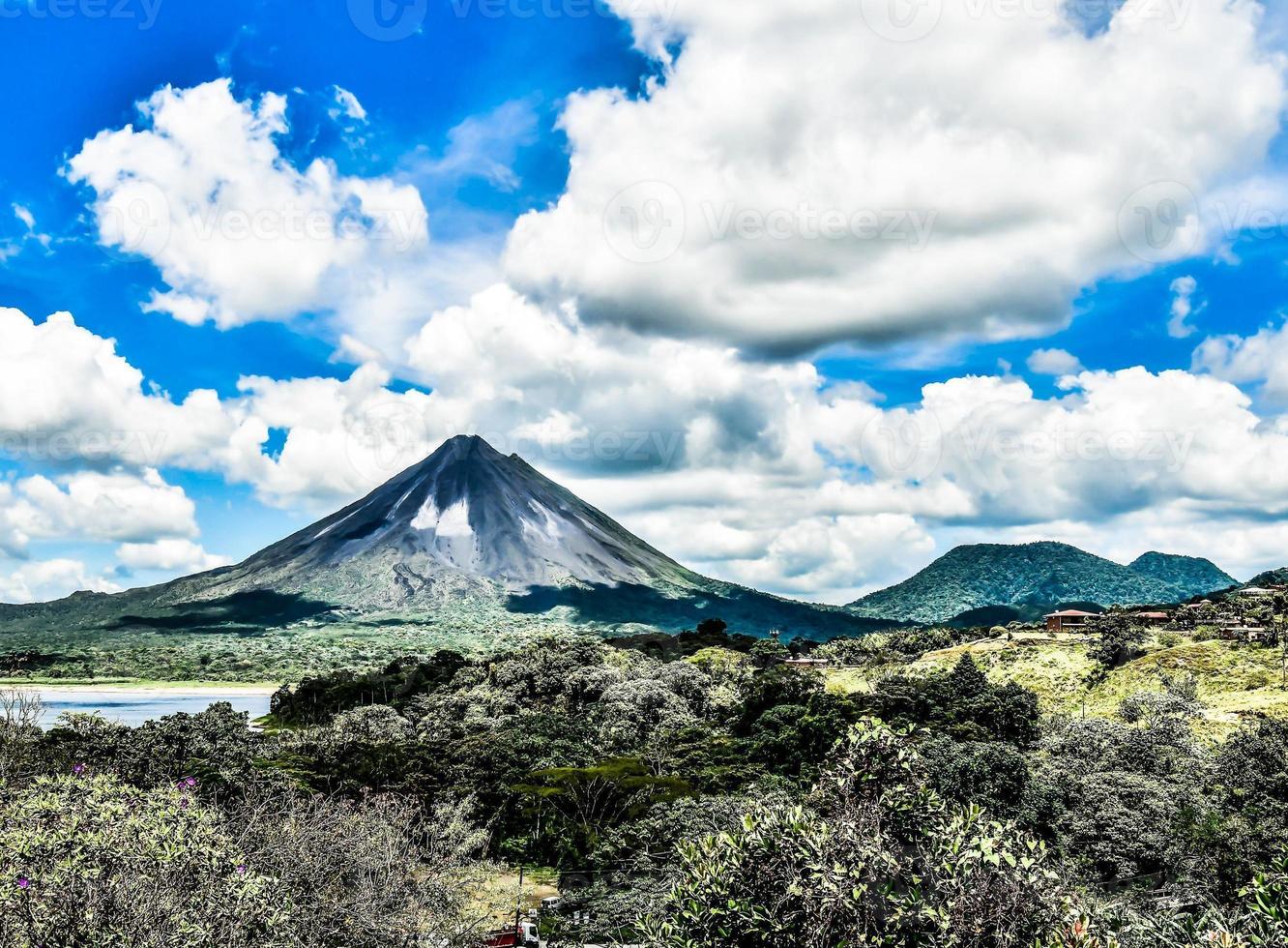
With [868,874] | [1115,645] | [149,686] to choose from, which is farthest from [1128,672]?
[149,686]

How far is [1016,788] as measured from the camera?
34.8 m

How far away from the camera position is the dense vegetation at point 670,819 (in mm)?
10539

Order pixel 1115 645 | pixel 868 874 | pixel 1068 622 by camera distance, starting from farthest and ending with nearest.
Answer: pixel 1068 622 < pixel 1115 645 < pixel 868 874

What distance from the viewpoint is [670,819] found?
96.9 ft

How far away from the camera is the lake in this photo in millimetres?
101312

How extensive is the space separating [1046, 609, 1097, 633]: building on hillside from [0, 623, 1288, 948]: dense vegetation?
30.2 meters

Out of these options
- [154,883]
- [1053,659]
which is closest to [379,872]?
[154,883]

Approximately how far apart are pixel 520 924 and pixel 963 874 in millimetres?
18760

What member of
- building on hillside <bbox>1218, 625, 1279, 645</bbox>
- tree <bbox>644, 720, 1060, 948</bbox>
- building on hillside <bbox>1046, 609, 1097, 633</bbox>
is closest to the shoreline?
building on hillside <bbox>1046, 609, 1097, 633</bbox>

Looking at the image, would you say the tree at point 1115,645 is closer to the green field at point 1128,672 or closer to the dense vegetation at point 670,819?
the dense vegetation at point 670,819

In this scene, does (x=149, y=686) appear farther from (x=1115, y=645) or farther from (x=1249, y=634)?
(x=1249, y=634)

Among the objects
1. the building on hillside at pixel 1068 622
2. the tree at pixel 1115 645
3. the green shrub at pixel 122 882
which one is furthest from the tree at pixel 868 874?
the building on hillside at pixel 1068 622

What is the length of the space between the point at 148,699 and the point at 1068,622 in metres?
113

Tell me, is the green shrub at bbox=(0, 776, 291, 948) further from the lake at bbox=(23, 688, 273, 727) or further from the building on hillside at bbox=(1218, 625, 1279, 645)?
the lake at bbox=(23, 688, 273, 727)
